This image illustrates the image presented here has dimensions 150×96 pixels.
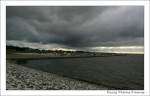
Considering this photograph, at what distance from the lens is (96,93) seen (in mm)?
8047

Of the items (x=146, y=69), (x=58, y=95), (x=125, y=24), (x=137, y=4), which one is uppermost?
(x=137, y=4)

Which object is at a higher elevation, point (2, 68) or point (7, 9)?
point (7, 9)

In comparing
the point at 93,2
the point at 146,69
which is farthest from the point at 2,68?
the point at 146,69

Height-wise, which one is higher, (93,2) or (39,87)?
(93,2)

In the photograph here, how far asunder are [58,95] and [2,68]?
304 centimetres

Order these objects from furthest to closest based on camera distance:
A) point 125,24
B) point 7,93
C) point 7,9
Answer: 1. point 125,24
2. point 7,9
3. point 7,93

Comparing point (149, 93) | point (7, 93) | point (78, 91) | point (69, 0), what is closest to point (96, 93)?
point (78, 91)

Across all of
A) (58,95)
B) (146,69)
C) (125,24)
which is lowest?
(58,95)

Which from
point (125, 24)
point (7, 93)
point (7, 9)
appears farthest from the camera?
point (125, 24)

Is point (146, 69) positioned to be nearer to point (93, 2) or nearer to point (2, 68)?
point (93, 2)

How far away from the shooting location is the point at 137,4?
26.3 ft

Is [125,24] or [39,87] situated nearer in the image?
[39,87]

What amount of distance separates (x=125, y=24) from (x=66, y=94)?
17.9ft

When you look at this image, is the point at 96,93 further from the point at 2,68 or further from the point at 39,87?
the point at 2,68
